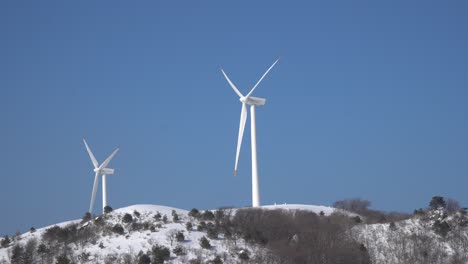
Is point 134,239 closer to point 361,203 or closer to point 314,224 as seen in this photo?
point 314,224

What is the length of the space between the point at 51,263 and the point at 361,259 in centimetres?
3728

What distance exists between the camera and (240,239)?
9794 centimetres

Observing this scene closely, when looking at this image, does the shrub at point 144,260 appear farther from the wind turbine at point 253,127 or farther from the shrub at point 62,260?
the wind turbine at point 253,127

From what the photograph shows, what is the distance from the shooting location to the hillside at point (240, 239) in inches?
3590

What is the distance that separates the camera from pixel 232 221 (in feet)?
342

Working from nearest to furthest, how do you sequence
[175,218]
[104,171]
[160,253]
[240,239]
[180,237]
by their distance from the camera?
[160,253]
[180,237]
[240,239]
[175,218]
[104,171]

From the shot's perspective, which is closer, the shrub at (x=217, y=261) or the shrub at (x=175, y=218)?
the shrub at (x=217, y=261)

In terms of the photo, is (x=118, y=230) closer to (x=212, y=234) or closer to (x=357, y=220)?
(x=212, y=234)

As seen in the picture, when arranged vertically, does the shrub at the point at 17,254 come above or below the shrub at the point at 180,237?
below

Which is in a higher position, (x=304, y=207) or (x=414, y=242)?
(x=304, y=207)

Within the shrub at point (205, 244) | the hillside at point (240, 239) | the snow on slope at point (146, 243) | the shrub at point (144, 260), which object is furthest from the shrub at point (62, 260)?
the shrub at point (205, 244)

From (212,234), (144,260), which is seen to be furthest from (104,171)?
(144,260)

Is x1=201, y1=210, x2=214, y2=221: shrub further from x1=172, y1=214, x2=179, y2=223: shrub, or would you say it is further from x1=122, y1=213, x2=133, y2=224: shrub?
x1=122, y1=213, x2=133, y2=224: shrub

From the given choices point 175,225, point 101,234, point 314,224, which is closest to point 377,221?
point 314,224
